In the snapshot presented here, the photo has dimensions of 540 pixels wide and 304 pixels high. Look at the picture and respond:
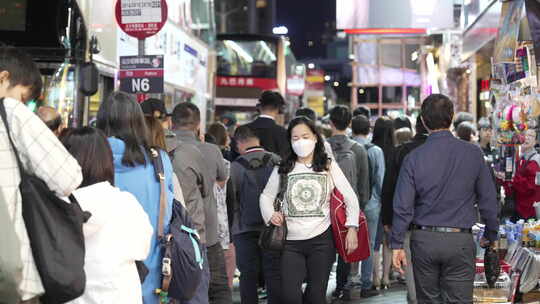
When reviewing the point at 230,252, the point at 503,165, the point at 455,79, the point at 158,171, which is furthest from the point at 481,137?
the point at 455,79

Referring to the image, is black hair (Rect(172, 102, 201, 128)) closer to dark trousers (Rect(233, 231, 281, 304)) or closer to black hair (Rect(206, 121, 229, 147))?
dark trousers (Rect(233, 231, 281, 304))

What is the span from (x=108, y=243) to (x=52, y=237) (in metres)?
0.65

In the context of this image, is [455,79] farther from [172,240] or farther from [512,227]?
[172,240]

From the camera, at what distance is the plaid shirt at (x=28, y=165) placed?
3.65 meters

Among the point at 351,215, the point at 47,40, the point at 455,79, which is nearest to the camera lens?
the point at 351,215

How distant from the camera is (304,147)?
7.40 metres

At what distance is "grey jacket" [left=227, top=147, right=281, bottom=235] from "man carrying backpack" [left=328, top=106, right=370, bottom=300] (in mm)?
1243

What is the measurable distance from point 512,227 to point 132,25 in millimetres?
4974

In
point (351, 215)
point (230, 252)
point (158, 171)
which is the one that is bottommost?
point (230, 252)

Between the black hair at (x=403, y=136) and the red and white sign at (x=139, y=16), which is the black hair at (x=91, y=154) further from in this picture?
the black hair at (x=403, y=136)

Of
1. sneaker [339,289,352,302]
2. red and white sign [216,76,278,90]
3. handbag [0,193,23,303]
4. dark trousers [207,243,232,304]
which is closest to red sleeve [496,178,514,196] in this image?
sneaker [339,289,352,302]

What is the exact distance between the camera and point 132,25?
34.6ft

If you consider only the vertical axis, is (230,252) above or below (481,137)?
below

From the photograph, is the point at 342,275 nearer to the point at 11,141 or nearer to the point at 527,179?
the point at 527,179
